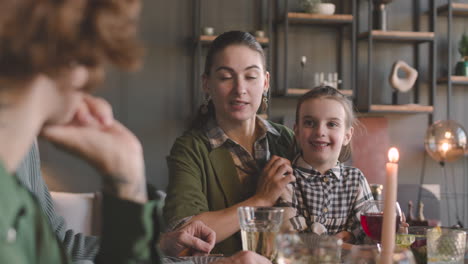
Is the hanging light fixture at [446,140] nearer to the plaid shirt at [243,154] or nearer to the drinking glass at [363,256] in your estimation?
the plaid shirt at [243,154]

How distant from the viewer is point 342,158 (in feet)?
7.59

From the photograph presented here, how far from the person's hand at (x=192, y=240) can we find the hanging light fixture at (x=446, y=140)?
9.72 feet

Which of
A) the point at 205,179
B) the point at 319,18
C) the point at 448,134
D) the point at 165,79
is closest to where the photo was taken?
the point at 205,179

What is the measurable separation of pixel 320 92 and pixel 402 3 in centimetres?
302

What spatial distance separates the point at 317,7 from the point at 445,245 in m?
3.43

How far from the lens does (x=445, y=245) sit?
3.91 feet

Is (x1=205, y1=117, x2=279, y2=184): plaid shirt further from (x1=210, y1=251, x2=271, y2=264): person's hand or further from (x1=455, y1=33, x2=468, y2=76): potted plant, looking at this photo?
(x1=455, y1=33, x2=468, y2=76): potted plant

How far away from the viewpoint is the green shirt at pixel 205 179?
1.86m

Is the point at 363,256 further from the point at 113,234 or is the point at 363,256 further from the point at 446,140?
the point at 446,140

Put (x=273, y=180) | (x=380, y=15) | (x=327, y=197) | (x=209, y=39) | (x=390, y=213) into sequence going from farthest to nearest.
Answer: (x=380, y=15)
(x=209, y=39)
(x=327, y=197)
(x=273, y=180)
(x=390, y=213)

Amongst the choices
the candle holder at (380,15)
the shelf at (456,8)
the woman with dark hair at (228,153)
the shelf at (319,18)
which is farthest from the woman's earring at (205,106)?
the shelf at (456,8)

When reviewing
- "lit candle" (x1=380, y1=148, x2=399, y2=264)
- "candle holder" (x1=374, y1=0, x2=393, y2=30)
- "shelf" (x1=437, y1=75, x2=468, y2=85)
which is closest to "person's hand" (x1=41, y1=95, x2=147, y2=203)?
"lit candle" (x1=380, y1=148, x2=399, y2=264)

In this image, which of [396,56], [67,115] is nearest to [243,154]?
[67,115]

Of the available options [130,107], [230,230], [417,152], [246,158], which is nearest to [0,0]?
[230,230]
